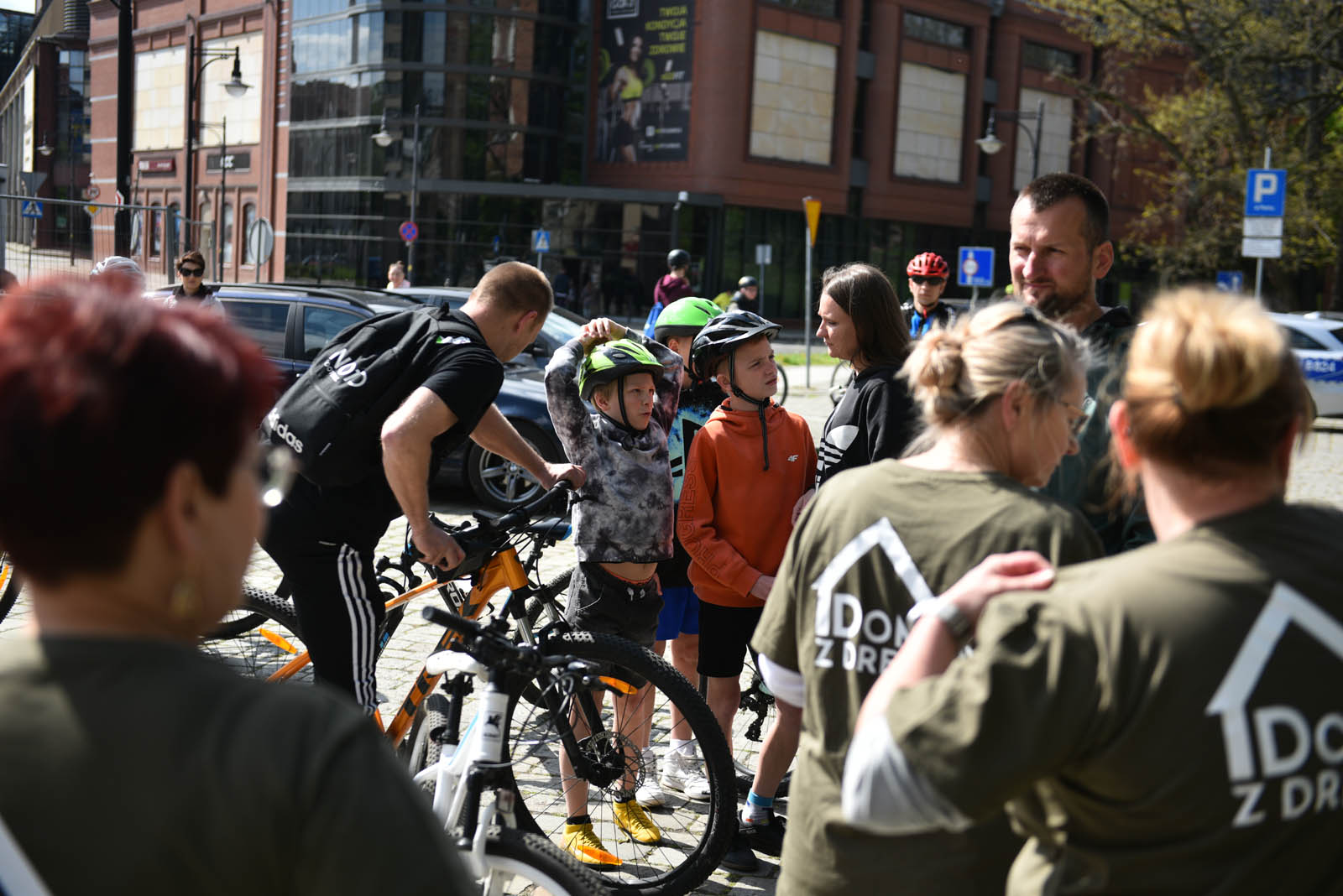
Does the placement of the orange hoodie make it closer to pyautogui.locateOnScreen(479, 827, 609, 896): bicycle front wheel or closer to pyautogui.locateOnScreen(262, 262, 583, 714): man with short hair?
pyautogui.locateOnScreen(262, 262, 583, 714): man with short hair

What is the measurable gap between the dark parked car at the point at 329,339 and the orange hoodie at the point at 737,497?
19.6 feet

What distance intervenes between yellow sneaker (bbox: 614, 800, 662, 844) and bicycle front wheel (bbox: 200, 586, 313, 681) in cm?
137

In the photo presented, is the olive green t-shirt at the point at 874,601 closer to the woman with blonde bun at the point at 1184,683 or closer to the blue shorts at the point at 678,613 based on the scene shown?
the woman with blonde bun at the point at 1184,683

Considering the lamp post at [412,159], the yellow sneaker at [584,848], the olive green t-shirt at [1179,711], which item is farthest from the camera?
the lamp post at [412,159]

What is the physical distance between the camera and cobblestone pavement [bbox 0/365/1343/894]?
156 inches

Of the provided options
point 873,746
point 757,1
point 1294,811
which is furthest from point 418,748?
point 757,1

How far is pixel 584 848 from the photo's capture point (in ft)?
12.5

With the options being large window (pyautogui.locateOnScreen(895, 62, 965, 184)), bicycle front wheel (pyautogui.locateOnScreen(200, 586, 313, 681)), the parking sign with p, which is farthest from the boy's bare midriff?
large window (pyautogui.locateOnScreen(895, 62, 965, 184))

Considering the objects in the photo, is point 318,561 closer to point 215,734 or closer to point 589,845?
point 589,845

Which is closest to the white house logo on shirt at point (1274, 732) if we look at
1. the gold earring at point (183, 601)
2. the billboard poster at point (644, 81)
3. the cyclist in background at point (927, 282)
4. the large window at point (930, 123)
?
the gold earring at point (183, 601)

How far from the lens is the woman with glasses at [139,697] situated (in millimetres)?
1112

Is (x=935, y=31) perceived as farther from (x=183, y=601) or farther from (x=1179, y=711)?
(x=183, y=601)

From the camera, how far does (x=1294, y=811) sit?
1.50 m

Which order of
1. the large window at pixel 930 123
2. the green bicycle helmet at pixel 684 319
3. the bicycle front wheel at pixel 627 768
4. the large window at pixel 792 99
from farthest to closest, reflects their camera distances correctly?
the large window at pixel 930 123
the large window at pixel 792 99
the green bicycle helmet at pixel 684 319
the bicycle front wheel at pixel 627 768
